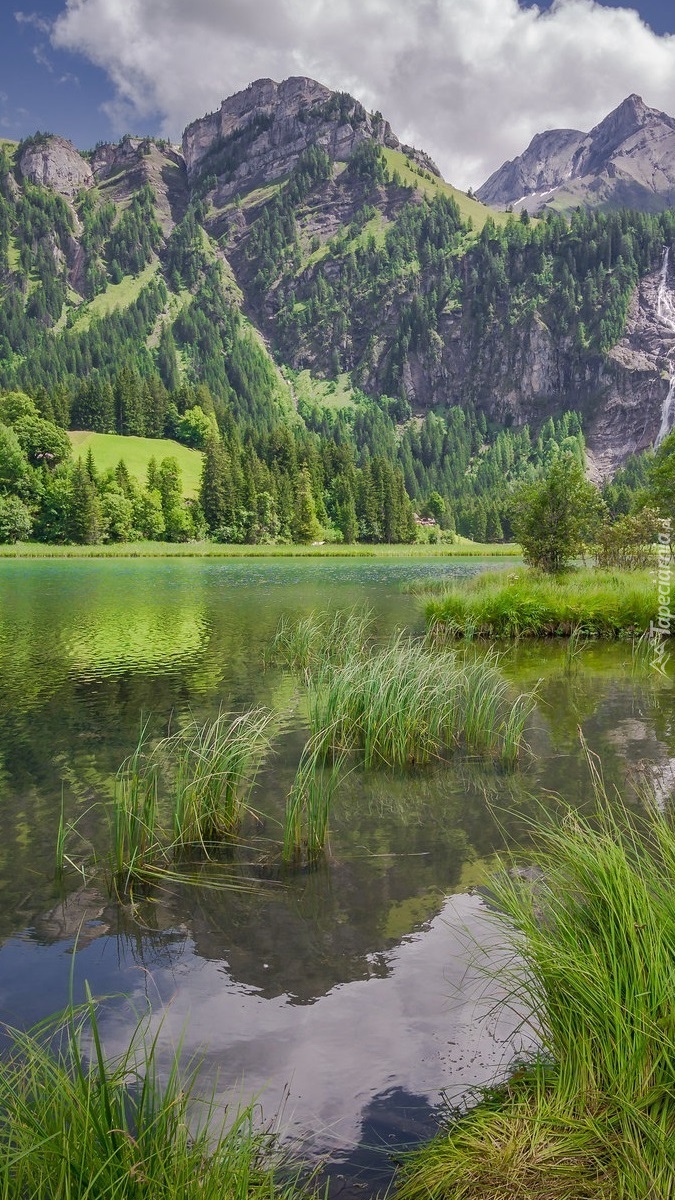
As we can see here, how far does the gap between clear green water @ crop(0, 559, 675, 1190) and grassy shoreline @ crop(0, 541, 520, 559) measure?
7901 cm

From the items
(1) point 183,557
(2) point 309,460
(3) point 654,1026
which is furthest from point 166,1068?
(2) point 309,460

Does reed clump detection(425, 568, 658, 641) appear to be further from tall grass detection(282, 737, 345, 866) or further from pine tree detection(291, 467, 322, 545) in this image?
pine tree detection(291, 467, 322, 545)

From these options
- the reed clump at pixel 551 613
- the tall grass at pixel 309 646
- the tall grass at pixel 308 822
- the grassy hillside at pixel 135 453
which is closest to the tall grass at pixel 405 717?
the tall grass at pixel 308 822

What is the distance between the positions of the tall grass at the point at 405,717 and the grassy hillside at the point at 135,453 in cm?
12140

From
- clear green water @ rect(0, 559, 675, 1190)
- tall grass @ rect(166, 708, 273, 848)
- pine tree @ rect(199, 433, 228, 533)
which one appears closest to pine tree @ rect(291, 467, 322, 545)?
pine tree @ rect(199, 433, 228, 533)

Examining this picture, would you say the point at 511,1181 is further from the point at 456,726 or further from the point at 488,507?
the point at 488,507

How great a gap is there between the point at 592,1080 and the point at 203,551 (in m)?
104

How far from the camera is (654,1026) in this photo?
357 cm

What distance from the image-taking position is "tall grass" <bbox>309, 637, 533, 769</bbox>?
38.6ft

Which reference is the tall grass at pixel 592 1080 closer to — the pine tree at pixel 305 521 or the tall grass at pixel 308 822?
the tall grass at pixel 308 822

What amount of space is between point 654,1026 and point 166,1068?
3.07 meters

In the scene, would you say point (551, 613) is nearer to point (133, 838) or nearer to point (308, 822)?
point (308, 822)

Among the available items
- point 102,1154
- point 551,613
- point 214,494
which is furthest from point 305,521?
point 102,1154

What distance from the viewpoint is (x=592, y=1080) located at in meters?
3.73
